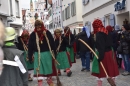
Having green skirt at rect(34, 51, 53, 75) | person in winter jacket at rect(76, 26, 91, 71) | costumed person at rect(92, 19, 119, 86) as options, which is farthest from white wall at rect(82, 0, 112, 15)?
green skirt at rect(34, 51, 53, 75)

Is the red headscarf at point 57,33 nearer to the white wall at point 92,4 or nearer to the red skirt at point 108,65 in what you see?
the red skirt at point 108,65

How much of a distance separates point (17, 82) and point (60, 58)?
636 cm

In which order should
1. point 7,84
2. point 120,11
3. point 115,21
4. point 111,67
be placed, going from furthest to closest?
point 115,21
point 120,11
point 111,67
point 7,84

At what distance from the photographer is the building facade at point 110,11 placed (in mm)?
13463

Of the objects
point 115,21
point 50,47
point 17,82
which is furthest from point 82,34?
point 17,82

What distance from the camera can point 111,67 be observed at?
20.8 ft

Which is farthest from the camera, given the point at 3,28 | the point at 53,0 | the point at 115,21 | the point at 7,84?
the point at 53,0

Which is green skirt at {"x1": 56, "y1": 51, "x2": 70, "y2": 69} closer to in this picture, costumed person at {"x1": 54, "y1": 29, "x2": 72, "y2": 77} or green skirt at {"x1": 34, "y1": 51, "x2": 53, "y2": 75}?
costumed person at {"x1": 54, "y1": 29, "x2": 72, "y2": 77}

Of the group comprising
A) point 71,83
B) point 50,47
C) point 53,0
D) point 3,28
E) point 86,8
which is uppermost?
point 53,0

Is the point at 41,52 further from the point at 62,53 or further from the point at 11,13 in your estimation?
the point at 11,13

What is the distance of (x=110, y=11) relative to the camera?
1598cm

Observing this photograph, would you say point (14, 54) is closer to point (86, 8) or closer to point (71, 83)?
point (71, 83)

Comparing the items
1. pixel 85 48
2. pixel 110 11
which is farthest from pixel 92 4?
pixel 85 48

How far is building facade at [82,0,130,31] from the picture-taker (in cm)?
1346
